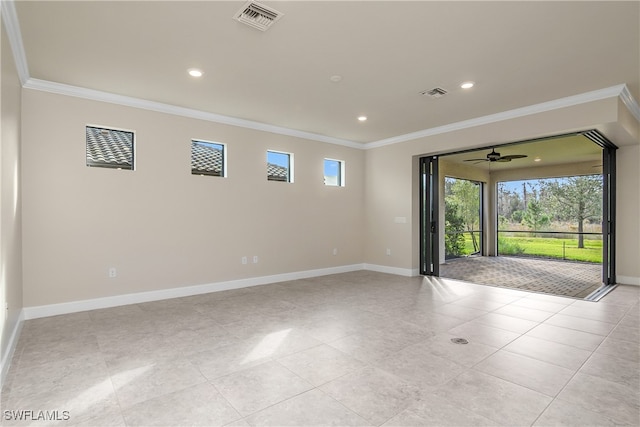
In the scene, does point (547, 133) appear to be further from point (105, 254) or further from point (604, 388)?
point (105, 254)

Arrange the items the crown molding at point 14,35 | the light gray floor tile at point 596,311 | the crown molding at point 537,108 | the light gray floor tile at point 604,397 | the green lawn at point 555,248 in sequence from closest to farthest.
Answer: the light gray floor tile at point 604,397 → the crown molding at point 14,35 → the light gray floor tile at point 596,311 → the crown molding at point 537,108 → the green lawn at point 555,248

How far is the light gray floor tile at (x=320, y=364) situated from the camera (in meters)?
2.53

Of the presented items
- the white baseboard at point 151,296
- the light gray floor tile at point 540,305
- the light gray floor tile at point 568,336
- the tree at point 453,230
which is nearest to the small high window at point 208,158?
the white baseboard at point 151,296

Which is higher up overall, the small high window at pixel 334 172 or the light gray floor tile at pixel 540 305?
the small high window at pixel 334 172

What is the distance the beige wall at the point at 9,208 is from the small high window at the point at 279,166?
350 cm

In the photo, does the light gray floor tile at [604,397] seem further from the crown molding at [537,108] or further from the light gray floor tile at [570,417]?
the crown molding at [537,108]

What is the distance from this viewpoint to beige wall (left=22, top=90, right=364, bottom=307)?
400cm

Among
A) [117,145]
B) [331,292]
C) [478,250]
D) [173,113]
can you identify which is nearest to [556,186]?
[478,250]

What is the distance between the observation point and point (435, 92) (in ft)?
14.1

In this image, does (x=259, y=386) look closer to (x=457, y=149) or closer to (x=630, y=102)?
(x=457, y=149)

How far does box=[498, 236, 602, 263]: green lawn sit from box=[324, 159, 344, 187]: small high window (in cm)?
681

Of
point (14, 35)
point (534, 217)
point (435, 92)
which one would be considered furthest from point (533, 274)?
point (14, 35)

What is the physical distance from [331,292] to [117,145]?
3865 mm
